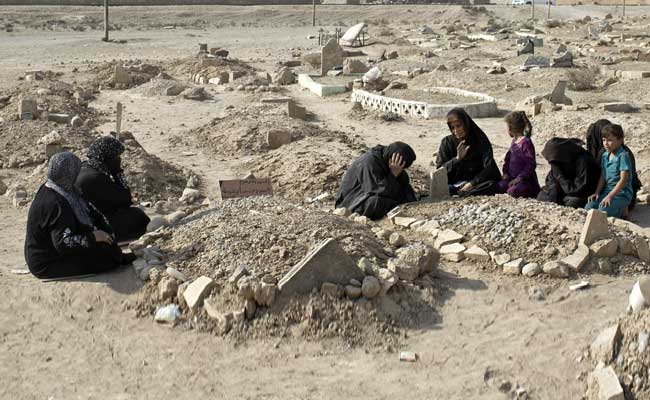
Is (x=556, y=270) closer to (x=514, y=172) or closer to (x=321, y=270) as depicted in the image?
(x=321, y=270)

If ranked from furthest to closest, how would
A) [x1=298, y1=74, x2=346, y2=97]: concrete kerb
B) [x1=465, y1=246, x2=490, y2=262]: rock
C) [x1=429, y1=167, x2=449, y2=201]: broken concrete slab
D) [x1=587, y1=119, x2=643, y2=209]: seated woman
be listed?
[x1=298, y1=74, x2=346, y2=97]: concrete kerb → [x1=587, y1=119, x2=643, y2=209]: seated woman → [x1=429, y1=167, x2=449, y2=201]: broken concrete slab → [x1=465, y1=246, x2=490, y2=262]: rock

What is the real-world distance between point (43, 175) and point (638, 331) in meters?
7.17

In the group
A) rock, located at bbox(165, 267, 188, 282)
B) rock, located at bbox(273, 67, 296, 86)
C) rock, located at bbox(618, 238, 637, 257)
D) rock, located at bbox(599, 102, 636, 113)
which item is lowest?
rock, located at bbox(165, 267, 188, 282)

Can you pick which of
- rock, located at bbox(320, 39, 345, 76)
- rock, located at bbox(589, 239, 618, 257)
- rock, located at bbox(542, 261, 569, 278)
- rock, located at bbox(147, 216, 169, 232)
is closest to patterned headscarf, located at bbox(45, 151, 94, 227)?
rock, located at bbox(147, 216, 169, 232)

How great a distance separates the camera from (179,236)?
662 cm

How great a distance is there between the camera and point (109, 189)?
718cm

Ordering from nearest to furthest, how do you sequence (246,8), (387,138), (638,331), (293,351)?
(638,331) → (293,351) → (387,138) → (246,8)

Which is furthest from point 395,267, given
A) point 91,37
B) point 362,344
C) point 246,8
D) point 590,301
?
point 246,8

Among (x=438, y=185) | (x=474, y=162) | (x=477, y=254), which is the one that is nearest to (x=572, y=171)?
(x=474, y=162)

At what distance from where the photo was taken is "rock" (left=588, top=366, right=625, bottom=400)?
4250mm

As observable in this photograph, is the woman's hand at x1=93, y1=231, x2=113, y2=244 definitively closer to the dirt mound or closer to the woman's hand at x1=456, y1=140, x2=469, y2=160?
the dirt mound

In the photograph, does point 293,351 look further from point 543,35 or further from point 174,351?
point 543,35

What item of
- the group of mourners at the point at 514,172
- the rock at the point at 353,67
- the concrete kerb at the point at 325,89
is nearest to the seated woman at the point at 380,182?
the group of mourners at the point at 514,172

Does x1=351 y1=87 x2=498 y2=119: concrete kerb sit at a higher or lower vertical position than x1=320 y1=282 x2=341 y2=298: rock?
higher
